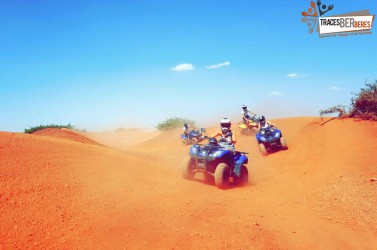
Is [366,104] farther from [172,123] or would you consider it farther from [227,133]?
[172,123]

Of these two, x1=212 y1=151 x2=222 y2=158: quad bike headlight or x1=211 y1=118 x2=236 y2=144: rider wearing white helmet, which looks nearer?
x1=212 y1=151 x2=222 y2=158: quad bike headlight

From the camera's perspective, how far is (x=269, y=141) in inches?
581

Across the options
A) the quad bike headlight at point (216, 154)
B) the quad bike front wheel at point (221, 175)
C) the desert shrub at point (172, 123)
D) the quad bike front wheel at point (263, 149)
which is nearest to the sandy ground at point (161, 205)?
the quad bike front wheel at point (221, 175)

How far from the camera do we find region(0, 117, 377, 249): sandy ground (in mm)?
5086

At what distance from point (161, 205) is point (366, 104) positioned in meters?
12.3

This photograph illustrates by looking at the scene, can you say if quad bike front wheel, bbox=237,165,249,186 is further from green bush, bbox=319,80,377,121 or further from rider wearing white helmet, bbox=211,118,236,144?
green bush, bbox=319,80,377,121

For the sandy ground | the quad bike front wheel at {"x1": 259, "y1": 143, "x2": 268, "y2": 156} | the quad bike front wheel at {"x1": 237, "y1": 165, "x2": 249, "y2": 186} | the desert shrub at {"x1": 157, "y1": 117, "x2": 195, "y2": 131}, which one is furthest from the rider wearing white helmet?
the desert shrub at {"x1": 157, "y1": 117, "x2": 195, "y2": 131}

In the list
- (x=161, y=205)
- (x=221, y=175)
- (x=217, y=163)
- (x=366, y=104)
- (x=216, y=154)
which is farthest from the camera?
(x=366, y=104)

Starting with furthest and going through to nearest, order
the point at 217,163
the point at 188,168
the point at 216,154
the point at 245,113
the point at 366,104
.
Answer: the point at 245,113, the point at 366,104, the point at 188,168, the point at 217,163, the point at 216,154

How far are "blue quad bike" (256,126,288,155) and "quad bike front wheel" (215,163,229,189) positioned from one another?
6.54m

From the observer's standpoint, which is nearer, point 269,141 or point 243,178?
point 243,178

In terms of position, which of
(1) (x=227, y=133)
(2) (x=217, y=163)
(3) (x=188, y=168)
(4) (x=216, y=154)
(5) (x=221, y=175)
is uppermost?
(1) (x=227, y=133)

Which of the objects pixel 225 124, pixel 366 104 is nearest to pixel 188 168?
pixel 225 124

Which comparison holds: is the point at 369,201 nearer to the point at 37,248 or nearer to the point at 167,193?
the point at 167,193
